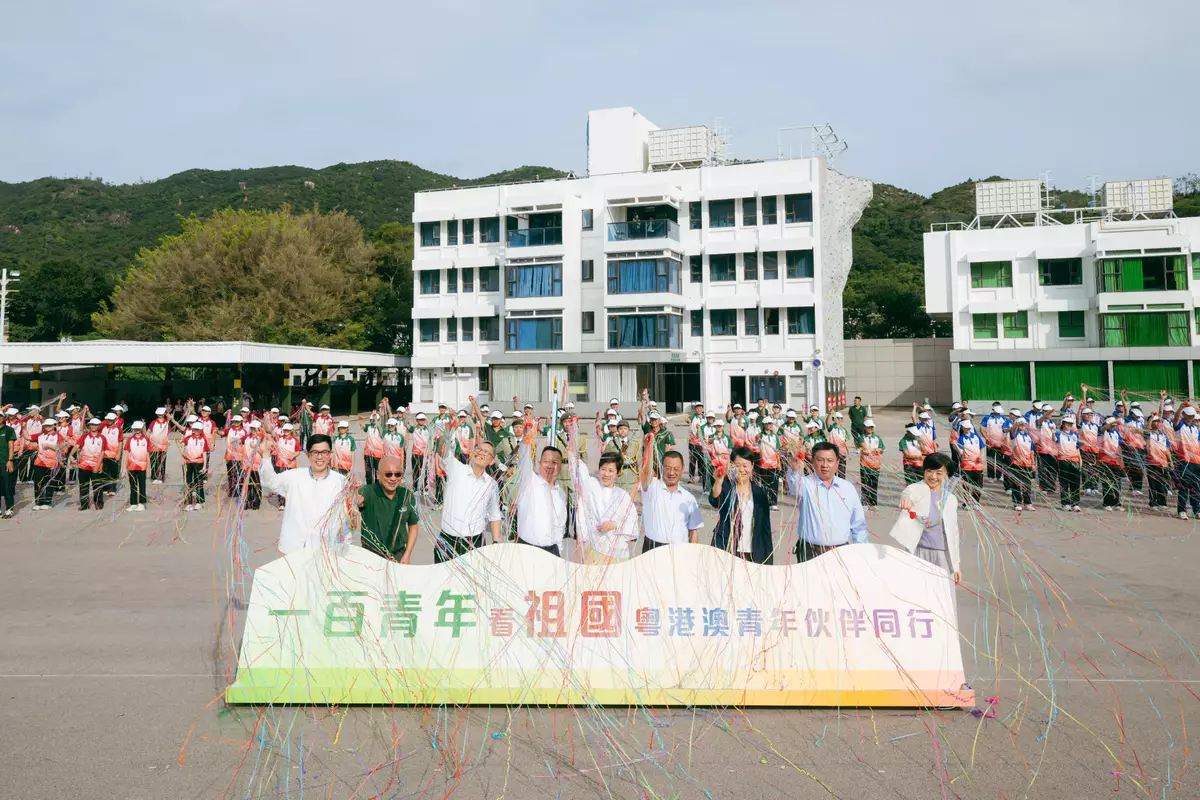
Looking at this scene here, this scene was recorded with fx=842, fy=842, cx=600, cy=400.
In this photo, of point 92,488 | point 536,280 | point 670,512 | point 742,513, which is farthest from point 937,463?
point 536,280

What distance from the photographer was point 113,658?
6262 millimetres

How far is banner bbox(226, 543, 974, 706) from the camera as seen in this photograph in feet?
17.0

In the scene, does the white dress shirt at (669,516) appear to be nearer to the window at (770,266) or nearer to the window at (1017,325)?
the window at (770,266)

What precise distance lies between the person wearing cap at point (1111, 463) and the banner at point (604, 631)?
9.27 metres

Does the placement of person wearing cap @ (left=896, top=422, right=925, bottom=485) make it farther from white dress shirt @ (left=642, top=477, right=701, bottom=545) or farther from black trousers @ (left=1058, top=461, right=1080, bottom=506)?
white dress shirt @ (left=642, top=477, right=701, bottom=545)

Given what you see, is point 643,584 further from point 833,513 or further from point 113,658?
point 113,658

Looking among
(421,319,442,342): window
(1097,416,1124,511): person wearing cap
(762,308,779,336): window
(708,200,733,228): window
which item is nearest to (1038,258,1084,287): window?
(762,308,779,336): window

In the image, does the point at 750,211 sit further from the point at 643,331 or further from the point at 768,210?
the point at 643,331

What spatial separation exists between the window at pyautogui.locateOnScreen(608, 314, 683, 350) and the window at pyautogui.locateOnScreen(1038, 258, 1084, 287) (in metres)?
16.1

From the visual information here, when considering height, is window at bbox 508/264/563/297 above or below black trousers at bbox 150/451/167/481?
above

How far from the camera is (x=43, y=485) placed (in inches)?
559

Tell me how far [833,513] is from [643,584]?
1.66 metres

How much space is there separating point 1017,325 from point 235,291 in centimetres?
3990

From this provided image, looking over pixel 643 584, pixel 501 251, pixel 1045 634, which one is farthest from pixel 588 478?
pixel 501 251
